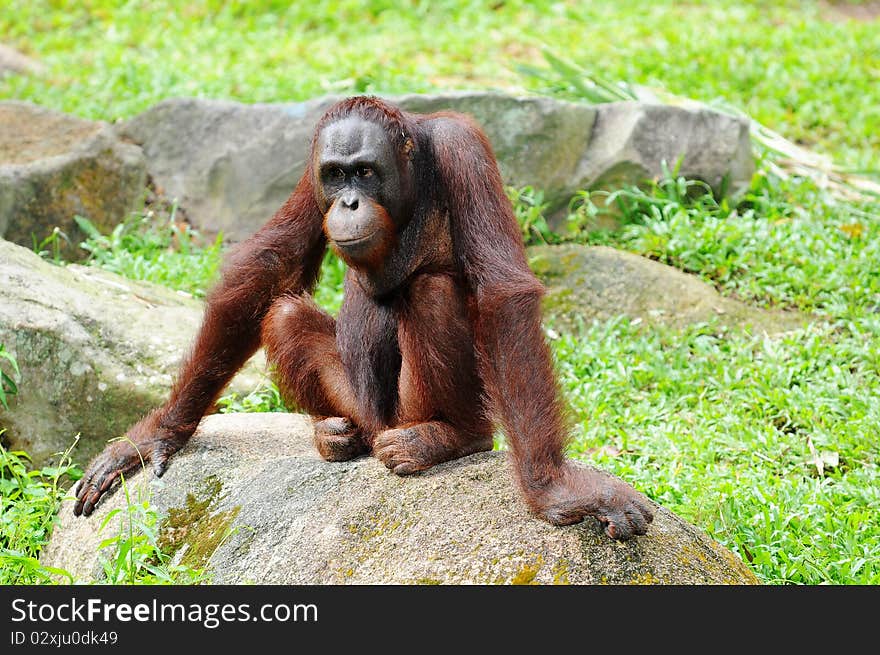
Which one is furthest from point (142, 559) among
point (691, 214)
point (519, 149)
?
point (691, 214)

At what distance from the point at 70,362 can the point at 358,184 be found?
177cm

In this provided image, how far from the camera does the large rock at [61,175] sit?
6.54 metres

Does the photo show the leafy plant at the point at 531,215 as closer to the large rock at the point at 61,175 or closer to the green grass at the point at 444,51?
the green grass at the point at 444,51

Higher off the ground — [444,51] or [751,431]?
[444,51]

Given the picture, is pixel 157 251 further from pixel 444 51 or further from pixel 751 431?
pixel 444 51

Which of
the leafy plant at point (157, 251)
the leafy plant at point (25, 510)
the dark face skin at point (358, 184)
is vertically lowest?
the leafy plant at point (157, 251)

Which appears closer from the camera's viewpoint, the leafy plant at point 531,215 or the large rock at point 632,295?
the large rock at point 632,295

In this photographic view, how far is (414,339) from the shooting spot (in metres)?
3.63

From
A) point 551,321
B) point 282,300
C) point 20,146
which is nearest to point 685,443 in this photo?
point 551,321

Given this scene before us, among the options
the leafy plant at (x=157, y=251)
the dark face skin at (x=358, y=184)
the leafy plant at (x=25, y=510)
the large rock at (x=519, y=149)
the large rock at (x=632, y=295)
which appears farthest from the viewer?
the large rock at (x=519, y=149)

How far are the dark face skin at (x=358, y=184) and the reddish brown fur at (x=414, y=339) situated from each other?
0.12ft

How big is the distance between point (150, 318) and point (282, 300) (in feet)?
4.34

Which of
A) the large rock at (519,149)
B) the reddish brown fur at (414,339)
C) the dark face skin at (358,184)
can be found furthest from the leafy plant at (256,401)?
the large rock at (519,149)

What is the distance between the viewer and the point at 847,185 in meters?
7.39
